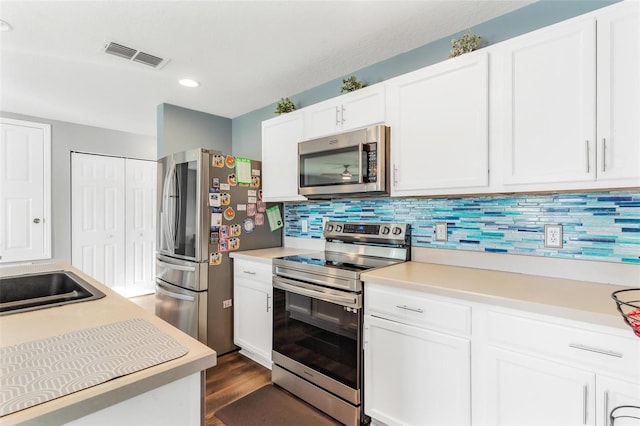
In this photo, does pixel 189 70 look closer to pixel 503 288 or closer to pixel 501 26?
pixel 501 26

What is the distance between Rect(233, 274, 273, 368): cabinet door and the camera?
7.90ft

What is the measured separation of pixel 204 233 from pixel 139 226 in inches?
103

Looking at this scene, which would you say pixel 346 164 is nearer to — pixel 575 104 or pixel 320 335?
pixel 320 335

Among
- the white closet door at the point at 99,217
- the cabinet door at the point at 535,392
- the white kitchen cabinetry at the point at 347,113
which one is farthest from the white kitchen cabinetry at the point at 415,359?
the white closet door at the point at 99,217

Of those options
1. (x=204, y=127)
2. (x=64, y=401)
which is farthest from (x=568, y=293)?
(x=204, y=127)

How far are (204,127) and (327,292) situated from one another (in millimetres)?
2593

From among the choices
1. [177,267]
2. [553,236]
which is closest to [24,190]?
[177,267]

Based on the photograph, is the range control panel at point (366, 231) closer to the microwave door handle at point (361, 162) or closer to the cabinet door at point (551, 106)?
the microwave door handle at point (361, 162)

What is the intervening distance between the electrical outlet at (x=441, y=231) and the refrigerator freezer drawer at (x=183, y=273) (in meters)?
1.78

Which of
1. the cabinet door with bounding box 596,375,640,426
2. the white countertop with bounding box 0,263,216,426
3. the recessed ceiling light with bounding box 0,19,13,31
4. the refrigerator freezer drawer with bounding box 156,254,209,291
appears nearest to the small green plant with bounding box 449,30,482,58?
the cabinet door with bounding box 596,375,640,426

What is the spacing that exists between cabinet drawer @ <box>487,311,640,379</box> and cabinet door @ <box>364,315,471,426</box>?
177 mm

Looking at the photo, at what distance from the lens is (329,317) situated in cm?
189

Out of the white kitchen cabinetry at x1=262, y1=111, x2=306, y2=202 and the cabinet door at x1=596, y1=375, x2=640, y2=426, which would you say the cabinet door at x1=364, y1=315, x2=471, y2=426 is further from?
the white kitchen cabinetry at x1=262, y1=111, x2=306, y2=202

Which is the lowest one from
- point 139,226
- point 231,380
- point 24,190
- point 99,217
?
point 231,380
